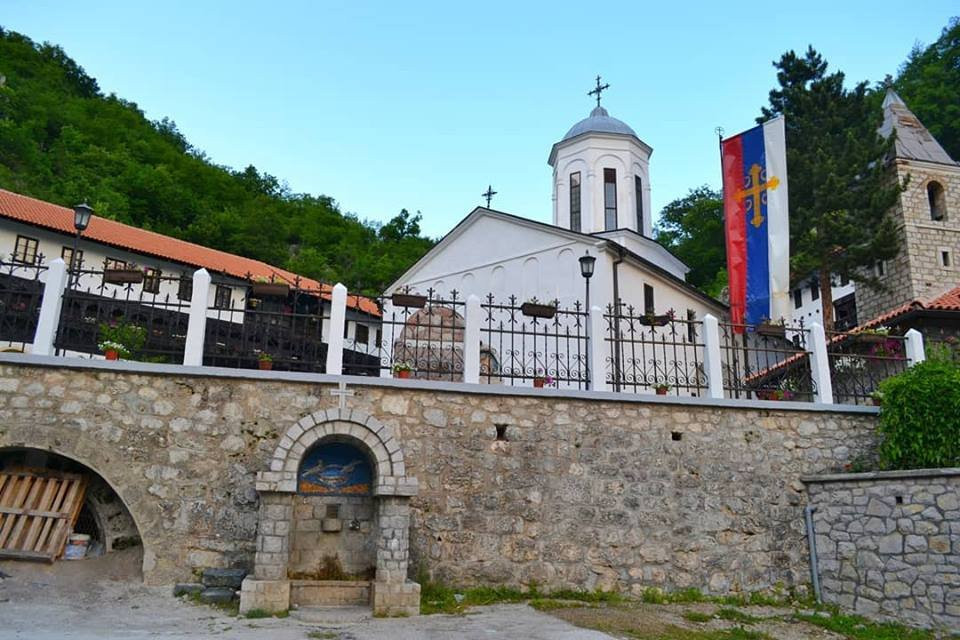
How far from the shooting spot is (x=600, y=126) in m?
24.6

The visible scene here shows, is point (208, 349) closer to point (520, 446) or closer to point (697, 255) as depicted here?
point (520, 446)

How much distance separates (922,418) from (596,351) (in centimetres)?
434

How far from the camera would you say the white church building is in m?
18.5

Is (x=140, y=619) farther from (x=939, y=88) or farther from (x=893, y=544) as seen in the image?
(x=939, y=88)

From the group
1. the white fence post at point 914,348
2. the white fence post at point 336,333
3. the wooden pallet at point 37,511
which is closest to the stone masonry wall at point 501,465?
the white fence post at point 336,333

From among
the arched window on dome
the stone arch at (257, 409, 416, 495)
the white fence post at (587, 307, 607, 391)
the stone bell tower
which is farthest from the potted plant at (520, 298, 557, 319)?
the arched window on dome

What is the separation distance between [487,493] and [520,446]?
77 cm

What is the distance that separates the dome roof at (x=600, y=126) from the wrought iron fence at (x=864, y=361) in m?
13.9

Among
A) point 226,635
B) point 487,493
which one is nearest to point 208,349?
point 487,493

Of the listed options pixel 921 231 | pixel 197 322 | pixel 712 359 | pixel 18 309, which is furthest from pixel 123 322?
pixel 921 231

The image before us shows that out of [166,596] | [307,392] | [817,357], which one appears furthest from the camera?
[817,357]

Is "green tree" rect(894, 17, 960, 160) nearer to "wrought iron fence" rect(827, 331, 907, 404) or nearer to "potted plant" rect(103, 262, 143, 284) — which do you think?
"wrought iron fence" rect(827, 331, 907, 404)

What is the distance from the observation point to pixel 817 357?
10.6 m

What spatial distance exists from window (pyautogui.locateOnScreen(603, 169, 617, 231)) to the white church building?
35 mm
